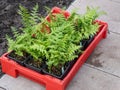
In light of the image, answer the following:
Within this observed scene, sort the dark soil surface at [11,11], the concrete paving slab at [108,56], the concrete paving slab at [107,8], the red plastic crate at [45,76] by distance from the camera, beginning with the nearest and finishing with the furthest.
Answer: the red plastic crate at [45,76], the concrete paving slab at [108,56], the dark soil surface at [11,11], the concrete paving slab at [107,8]

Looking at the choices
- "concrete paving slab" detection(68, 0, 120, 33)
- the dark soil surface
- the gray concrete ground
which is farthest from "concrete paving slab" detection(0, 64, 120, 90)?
"concrete paving slab" detection(68, 0, 120, 33)

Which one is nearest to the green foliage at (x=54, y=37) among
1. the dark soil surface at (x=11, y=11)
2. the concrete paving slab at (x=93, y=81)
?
the concrete paving slab at (x=93, y=81)

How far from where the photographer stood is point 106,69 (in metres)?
3.85

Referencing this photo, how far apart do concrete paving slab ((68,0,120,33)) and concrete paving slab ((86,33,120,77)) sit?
0.29m

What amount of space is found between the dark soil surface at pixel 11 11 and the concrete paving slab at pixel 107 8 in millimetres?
159

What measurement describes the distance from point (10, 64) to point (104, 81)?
3.62 ft

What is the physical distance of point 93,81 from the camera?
12.1ft

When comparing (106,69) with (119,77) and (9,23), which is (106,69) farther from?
(9,23)

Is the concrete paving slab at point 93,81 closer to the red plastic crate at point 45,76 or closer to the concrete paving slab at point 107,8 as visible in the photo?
the red plastic crate at point 45,76

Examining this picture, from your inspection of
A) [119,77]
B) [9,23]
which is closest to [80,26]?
[119,77]

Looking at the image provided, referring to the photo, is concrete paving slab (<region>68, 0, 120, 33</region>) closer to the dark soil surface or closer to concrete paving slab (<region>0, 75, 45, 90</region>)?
the dark soil surface

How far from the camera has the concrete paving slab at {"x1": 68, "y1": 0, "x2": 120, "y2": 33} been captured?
4.61 meters

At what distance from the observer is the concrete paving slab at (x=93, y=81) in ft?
11.9

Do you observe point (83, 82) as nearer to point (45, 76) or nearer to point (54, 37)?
point (45, 76)
